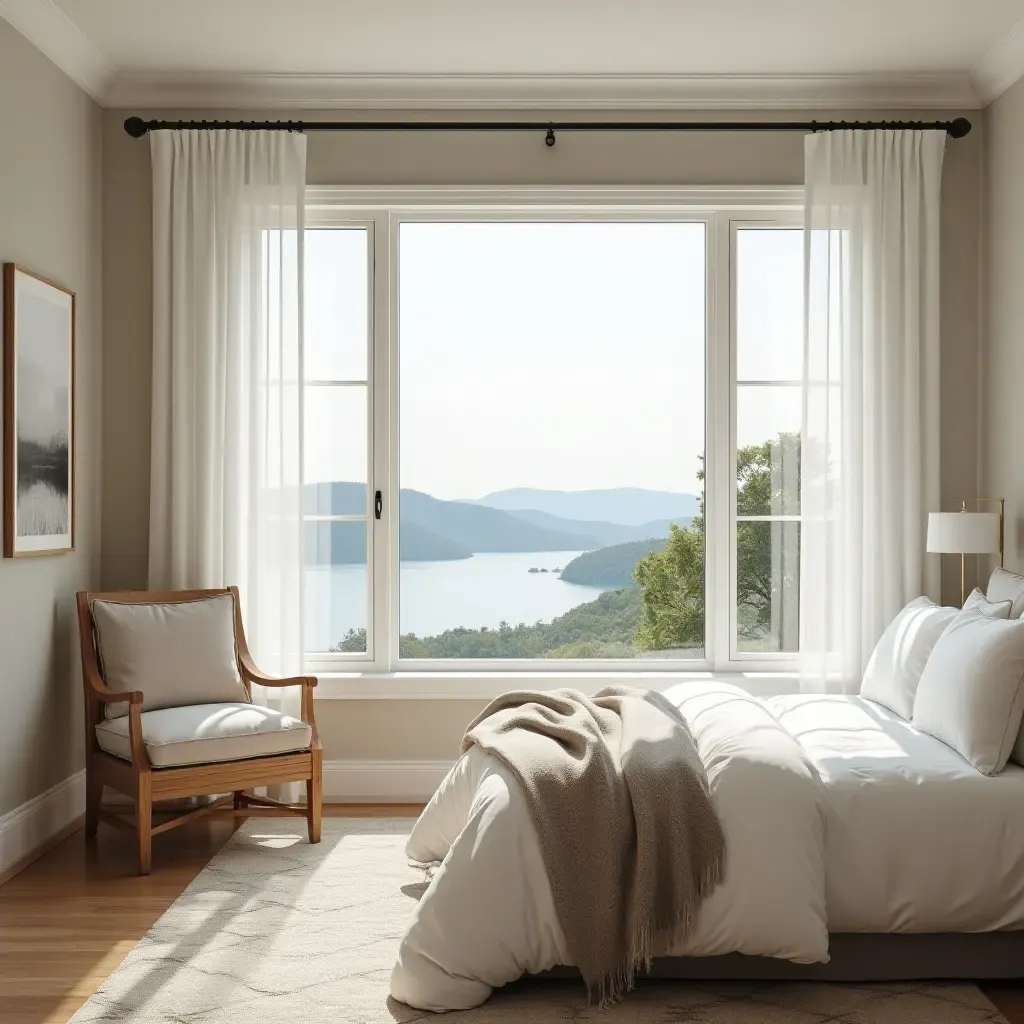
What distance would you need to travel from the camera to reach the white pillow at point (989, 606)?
3.37 metres

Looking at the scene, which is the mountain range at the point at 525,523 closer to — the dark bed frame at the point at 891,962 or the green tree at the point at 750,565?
the green tree at the point at 750,565

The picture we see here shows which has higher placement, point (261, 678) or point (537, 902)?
point (261, 678)

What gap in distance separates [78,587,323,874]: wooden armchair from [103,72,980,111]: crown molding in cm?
219

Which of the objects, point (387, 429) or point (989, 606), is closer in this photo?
point (989, 606)

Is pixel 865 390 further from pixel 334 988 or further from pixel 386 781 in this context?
pixel 334 988

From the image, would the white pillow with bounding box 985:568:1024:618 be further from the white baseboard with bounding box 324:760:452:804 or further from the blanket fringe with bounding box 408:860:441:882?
the white baseboard with bounding box 324:760:452:804

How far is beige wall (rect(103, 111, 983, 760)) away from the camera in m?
A: 4.75

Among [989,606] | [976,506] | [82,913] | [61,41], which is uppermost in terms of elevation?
[61,41]

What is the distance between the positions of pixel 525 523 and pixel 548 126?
1.79m

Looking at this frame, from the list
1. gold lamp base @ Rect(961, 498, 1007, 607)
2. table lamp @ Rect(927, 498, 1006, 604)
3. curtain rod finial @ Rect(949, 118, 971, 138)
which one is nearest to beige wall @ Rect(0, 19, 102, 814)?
table lamp @ Rect(927, 498, 1006, 604)

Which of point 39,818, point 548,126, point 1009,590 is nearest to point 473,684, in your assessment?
point 39,818

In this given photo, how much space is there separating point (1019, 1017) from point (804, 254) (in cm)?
311

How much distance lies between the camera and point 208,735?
12.6ft

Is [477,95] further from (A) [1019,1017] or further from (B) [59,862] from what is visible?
(A) [1019,1017]
